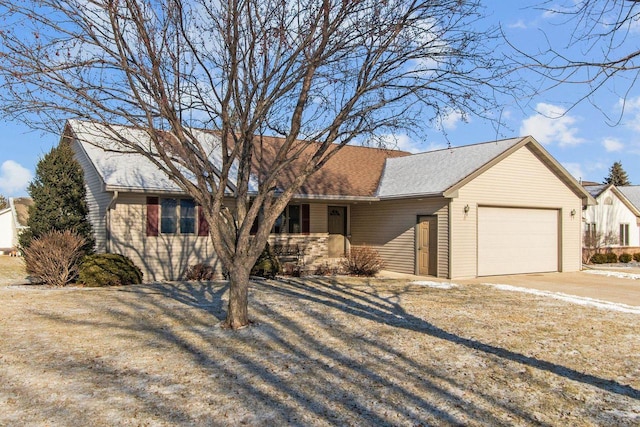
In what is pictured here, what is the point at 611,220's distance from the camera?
29.8 metres

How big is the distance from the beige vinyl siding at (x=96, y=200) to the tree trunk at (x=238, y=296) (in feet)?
26.9

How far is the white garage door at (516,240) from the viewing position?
17.3 metres

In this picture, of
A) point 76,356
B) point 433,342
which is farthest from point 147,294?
point 433,342

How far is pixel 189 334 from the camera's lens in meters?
7.92

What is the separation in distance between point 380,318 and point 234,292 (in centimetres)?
277

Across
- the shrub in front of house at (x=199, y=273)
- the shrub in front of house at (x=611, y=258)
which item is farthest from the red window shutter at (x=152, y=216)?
the shrub in front of house at (x=611, y=258)

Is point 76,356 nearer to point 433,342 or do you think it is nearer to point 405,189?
point 433,342

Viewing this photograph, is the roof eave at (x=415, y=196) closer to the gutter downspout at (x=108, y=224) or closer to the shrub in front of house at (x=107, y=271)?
the shrub in front of house at (x=107, y=271)

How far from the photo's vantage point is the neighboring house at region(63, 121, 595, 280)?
15.4 metres

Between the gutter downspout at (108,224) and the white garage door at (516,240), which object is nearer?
the gutter downspout at (108,224)

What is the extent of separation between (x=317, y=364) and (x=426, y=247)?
1118 cm

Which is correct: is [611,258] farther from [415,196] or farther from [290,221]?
[290,221]

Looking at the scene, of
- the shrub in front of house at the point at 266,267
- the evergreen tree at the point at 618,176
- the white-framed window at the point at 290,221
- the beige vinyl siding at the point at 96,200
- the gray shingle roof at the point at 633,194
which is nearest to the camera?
the beige vinyl siding at the point at 96,200

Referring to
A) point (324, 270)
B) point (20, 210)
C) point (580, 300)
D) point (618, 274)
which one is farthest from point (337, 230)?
point (20, 210)
